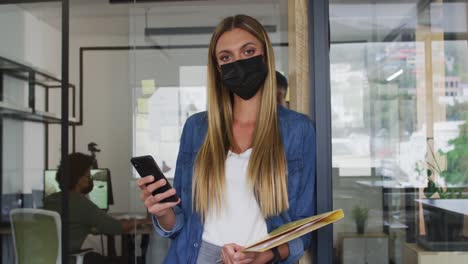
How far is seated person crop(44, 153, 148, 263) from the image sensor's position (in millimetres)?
3723

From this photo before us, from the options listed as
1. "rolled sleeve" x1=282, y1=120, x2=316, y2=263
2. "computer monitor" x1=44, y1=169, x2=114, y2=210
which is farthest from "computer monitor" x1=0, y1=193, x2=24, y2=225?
"rolled sleeve" x1=282, y1=120, x2=316, y2=263

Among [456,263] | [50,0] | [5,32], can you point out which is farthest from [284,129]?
[50,0]

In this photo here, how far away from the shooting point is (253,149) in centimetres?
139

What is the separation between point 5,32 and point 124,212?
2.05 meters

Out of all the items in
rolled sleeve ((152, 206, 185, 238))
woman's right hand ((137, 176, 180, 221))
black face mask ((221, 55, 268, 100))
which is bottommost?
rolled sleeve ((152, 206, 185, 238))

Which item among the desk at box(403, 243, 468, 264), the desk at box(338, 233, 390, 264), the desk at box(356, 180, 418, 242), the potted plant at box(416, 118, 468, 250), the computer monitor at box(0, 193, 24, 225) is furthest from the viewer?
the computer monitor at box(0, 193, 24, 225)

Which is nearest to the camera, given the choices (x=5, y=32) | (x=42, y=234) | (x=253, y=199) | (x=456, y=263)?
(x=253, y=199)

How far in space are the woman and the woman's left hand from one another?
0.03 ft

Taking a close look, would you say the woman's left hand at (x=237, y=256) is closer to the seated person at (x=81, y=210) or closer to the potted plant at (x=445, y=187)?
the potted plant at (x=445, y=187)

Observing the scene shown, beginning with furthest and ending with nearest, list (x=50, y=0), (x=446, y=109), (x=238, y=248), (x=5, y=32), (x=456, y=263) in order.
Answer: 1. (x=50, y=0)
2. (x=5, y=32)
3. (x=446, y=109)
4. (x=456, y=263)
5. (x=238, y=248)

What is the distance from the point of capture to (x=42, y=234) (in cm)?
327

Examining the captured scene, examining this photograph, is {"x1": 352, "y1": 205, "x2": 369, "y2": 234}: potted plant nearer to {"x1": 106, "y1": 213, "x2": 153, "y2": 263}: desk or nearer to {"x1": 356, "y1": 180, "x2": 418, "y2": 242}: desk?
{"x1": 356, "y1": 180, "x2": 418, "y2": 242}: desk

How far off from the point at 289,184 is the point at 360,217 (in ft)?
6.92

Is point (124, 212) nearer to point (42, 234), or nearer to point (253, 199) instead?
point (42, 234)
